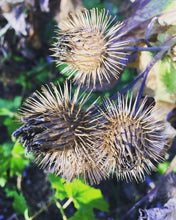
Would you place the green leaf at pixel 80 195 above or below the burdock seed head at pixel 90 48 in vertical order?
below

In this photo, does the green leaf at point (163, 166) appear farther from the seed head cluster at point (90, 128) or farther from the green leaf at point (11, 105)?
the green leaf at point (11, 105)

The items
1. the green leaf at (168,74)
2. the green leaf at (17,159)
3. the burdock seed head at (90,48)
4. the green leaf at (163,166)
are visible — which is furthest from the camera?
the green leaf at (17,159)

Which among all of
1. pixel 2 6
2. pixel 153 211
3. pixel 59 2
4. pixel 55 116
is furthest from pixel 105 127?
pixel 2 6

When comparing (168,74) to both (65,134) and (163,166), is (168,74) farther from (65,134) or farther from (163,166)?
(65,134)

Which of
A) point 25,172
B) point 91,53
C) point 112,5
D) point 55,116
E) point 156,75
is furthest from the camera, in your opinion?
point 25,172

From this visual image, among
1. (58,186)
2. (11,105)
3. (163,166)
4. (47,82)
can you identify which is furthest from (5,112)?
(163,166)

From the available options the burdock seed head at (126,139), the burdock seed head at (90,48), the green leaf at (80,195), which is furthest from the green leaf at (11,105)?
the burdock seed head at (126,139)

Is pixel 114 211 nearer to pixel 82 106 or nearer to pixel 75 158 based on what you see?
pixel 75 158

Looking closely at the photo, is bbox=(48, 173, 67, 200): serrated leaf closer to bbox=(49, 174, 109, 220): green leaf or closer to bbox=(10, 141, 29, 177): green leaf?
bbox=(49, 174, 109, 220): green leaf
